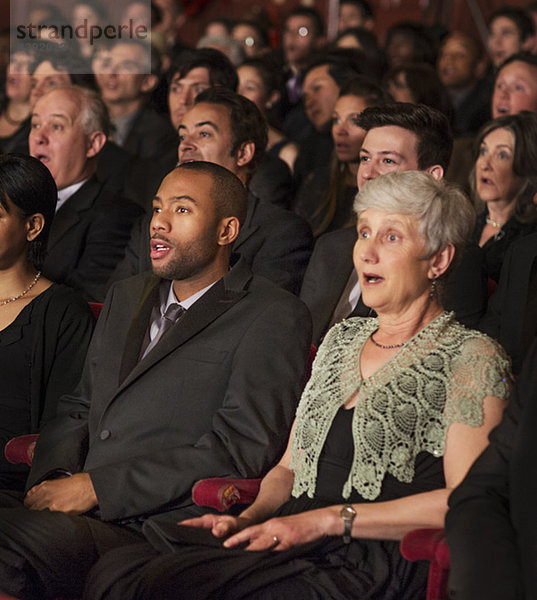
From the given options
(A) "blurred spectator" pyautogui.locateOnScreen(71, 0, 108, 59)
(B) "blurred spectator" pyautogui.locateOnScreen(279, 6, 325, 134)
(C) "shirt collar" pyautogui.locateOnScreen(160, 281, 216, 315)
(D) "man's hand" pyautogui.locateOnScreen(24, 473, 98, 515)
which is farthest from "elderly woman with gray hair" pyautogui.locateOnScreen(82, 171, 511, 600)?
(A) "blurred spectator" pyautogui.locateOnScreen(71, 0, 108, 59)

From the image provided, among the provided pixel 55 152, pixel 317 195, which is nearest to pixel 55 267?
pixel 55 152

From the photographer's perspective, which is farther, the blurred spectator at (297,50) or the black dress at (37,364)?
the blurred spectator at (297,50)

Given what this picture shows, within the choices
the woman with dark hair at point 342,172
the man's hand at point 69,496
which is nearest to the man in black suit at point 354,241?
the woman with dark hair at point 342,172

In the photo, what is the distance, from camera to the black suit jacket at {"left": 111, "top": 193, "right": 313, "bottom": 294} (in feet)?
11.0

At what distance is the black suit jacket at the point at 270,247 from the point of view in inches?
132

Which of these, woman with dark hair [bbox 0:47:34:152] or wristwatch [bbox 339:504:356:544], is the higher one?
woman with dark hair [bbox 0:47:34:152]

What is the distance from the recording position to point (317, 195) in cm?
415

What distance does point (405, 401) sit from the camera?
2127mm

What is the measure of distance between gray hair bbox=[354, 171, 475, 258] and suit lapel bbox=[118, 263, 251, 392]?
0.45 metres

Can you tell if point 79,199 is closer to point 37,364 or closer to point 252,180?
point 252,180

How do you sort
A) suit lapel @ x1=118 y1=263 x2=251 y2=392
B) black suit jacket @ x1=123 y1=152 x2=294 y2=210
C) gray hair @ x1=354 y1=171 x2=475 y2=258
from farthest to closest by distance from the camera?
black suit jacket @ x1=123 y1=152 x2=294 y2=210 < suit lapel @ x1=118 y1=263 x2=251 y2=392 < gray hair @ x1=354 y1=171 x2=475 y2=258

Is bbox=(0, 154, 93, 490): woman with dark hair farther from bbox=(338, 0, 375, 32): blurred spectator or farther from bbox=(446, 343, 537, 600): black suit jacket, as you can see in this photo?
bbox=(338, 0, 375, 32): blurred spectator

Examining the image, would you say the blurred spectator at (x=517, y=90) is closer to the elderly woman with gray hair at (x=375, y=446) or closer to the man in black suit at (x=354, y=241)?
the man in black suit at (x=354, y=241)

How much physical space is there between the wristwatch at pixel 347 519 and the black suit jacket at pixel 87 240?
67.6 inches
